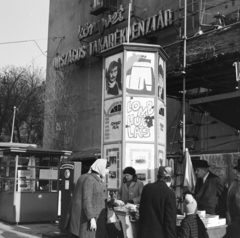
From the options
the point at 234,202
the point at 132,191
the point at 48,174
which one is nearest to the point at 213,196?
the point at 234,202

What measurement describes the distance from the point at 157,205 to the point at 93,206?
3.56 feet

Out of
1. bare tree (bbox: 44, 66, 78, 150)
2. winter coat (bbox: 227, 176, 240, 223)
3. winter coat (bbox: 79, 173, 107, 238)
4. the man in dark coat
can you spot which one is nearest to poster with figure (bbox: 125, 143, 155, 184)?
winter coat (bbox: 227, 176, 240, 223)

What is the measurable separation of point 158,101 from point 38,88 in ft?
95.6

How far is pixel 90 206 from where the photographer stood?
18.9ft

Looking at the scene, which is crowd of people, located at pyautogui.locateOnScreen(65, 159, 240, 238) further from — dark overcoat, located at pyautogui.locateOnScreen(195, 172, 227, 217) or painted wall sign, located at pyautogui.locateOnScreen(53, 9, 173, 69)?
painted wall sign, located at pyautogui.locateOnScreen(53, 9, 173, 69)

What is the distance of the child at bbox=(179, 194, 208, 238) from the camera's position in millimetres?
5270

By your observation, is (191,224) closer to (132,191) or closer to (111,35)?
(132,191)

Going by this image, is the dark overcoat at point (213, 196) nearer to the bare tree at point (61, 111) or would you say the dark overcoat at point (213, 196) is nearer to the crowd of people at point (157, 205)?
the crowd of people at point (157, 205)

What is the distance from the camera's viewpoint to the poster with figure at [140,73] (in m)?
9.72

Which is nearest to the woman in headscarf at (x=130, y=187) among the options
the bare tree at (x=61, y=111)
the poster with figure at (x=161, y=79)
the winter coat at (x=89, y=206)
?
the winter coat at (x=89, y=206)

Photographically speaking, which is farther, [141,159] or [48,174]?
[48,174]

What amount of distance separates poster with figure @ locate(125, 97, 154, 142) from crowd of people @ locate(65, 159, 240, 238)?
2.41 meters

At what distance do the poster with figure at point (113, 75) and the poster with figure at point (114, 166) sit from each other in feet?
4.43

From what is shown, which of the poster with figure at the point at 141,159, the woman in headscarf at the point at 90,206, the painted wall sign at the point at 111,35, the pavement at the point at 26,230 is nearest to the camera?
the woman in headscarf at the point at 90,206
